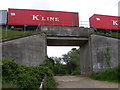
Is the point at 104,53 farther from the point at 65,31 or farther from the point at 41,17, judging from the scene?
the point at 41,17

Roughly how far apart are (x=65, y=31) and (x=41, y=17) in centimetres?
525

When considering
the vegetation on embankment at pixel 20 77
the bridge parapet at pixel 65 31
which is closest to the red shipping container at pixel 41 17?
the bridge parapet at pixel 65 31

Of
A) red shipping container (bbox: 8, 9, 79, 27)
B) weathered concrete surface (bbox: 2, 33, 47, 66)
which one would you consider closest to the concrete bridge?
weathered concrete surface (bbox: 2, 33, 47, 66)

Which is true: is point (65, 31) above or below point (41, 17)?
below

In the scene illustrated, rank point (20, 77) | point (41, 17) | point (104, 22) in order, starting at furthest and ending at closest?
point (104, 22) → point (41, 17) → point (20, 77)

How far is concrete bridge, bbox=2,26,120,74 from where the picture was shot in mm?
13422

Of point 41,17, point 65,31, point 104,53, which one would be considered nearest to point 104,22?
point 104,53

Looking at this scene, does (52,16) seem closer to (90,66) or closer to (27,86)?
(90,66)

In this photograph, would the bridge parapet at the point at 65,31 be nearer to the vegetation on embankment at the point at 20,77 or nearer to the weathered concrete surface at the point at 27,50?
the weathered concrete surface at the point at 27,50

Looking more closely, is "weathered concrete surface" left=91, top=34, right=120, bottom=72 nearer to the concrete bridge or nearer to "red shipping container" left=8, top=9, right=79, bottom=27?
the concrete bridge

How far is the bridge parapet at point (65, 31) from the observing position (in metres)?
16.2

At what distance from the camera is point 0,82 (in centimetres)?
736

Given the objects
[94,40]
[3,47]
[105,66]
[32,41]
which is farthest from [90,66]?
[3,47]

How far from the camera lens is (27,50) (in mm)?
13797
